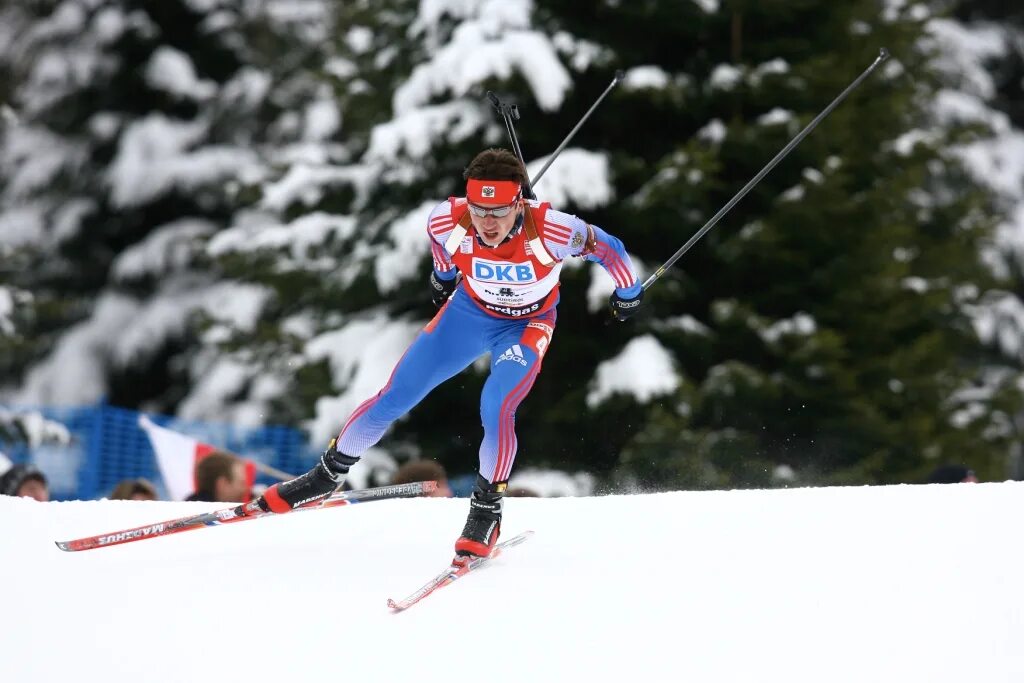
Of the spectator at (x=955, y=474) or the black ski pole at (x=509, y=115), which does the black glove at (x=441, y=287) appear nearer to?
the black ski pole at (x=509, y=115)

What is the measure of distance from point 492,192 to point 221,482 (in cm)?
297

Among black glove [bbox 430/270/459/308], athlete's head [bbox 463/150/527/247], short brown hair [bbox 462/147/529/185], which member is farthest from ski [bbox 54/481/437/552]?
short brown hair [bbox 462/147/529/185]

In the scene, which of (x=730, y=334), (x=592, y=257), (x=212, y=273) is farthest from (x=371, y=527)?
(x=212, y=273)

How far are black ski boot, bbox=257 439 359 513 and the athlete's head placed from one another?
1.12 meters

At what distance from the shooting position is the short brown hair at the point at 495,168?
456 centimetres

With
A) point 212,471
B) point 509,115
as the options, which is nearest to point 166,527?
point 212,471

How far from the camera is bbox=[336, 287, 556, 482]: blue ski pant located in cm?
470

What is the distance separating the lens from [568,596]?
416 cm

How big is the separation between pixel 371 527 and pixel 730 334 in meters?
5.17

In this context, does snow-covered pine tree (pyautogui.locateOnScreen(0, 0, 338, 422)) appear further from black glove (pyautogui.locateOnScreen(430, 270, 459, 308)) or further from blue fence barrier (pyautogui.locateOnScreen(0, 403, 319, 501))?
black glove (pyautogui.locateOnScreen(430, 270, 459, 308))

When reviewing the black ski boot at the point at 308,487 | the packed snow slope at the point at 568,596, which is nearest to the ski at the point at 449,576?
the packed snow slope at the point at 568,596

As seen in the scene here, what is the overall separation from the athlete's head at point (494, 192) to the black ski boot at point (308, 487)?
44.1 inches

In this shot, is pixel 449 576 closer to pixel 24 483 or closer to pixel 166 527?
pixel 166 527

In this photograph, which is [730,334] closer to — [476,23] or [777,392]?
[777,392]
